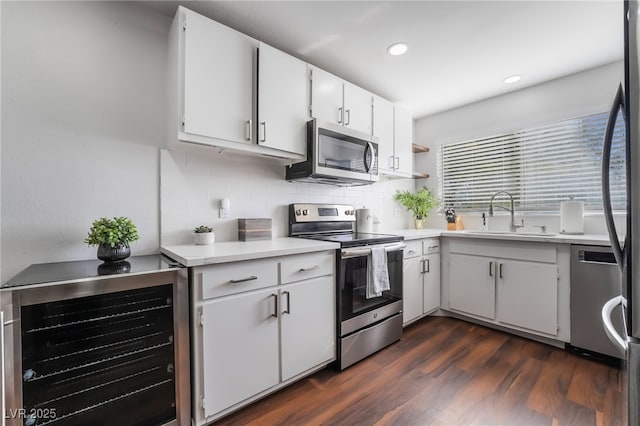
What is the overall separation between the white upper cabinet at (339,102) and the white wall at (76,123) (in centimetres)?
109

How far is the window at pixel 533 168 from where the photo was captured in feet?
8.24

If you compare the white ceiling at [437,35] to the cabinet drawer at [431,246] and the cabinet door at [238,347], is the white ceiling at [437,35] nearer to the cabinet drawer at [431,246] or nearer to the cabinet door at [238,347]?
the cabinet drawer at [431,246]

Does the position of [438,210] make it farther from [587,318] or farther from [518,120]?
[587,318]

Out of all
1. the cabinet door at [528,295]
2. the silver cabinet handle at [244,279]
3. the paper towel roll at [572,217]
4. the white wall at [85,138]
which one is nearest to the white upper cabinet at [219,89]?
the white wall at [85,138]

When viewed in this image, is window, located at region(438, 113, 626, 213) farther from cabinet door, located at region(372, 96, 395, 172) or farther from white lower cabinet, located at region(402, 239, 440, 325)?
cabinet door, located at region(372, 96, 395, 172)

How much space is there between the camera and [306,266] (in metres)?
1.79

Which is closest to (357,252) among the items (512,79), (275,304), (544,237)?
(275,304)

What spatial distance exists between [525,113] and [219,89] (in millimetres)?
3084

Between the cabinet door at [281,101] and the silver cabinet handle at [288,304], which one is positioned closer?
the silver cabinet handle at [288,304]

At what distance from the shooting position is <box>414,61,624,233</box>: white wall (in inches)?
97.3

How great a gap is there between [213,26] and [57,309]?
1685 mm

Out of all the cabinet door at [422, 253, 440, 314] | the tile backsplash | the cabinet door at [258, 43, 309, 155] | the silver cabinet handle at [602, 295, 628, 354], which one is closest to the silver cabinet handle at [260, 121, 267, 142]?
the cabinet door at [258, 43, 309, 155]

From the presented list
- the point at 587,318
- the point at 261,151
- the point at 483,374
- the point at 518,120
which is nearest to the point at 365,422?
the point at 483,374

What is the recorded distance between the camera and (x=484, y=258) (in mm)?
2648
